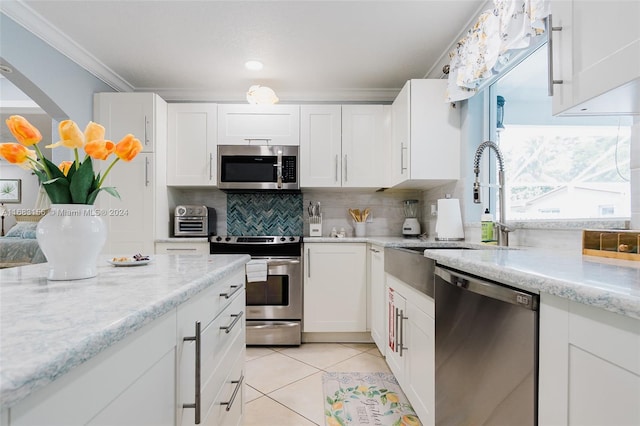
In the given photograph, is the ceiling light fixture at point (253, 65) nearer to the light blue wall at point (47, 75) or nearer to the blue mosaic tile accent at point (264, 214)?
the blue mosaic tile accent at point (264, 214)

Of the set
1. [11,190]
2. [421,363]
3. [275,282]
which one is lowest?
[421,363]

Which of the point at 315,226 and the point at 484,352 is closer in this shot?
the point at 484,352

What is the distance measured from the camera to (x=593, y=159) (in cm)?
155

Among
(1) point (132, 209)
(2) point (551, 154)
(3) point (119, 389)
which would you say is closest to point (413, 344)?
(2) point (551, 154)

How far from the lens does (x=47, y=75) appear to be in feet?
8.27

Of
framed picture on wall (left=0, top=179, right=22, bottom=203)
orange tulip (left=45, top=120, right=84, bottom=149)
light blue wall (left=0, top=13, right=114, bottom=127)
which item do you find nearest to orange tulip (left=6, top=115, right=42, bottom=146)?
orange tulip (left=45, top=120, right=84, bottom=149)

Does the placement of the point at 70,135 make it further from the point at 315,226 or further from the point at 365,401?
the point at 315,226

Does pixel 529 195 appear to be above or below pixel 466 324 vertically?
above

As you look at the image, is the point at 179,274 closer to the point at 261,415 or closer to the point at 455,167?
the point at 261,415

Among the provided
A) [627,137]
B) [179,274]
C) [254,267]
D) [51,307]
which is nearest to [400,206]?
[254,267]

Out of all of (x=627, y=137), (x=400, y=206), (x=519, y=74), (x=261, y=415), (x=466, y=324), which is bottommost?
(x=261, y=415)

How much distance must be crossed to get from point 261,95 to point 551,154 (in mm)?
2338

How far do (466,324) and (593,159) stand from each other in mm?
1055

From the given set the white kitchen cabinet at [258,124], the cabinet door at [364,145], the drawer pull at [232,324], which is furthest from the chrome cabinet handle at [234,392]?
the white kitchen cabinet at [258,124]
